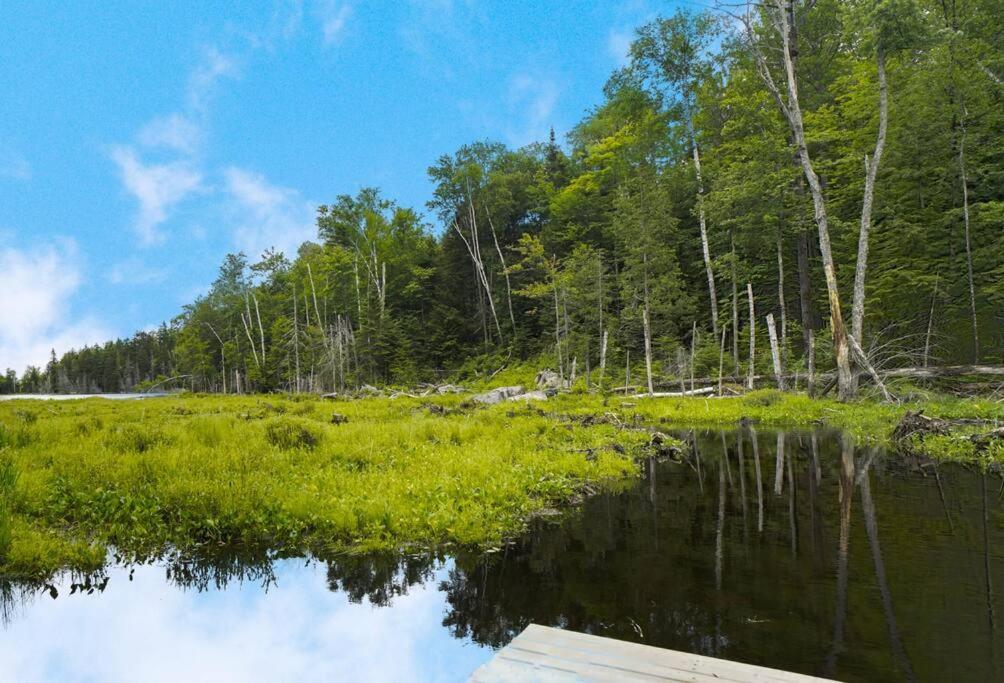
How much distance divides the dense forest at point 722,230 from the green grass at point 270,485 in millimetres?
14718

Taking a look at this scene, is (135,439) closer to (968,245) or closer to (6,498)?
(6,498)

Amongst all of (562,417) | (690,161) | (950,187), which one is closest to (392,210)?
(690,161)

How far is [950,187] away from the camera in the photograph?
19172 millimetres

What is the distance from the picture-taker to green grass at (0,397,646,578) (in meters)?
6.64

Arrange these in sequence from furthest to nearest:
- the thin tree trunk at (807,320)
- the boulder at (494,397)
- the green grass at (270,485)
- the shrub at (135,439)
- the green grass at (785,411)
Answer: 1. the boulder at (494,397)
2. the thin tree trunk at (807,320)
3. the green grass at (785,411)
4. the shrub at (135,439)
5. the green grass at (270,485)

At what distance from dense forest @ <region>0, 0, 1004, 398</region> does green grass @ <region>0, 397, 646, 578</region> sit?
48.3 ft

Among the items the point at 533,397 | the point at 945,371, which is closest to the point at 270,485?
the point at 533,397

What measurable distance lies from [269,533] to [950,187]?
85.5ft

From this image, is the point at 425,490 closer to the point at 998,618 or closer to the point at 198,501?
the point at 198,501

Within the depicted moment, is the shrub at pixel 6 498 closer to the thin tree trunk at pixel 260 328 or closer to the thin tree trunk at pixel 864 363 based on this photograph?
the thin tree trunk at pixel 864 363

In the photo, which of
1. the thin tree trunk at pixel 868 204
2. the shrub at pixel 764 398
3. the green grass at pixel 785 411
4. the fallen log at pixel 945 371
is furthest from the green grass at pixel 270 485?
the fallen log at pixel 945 371

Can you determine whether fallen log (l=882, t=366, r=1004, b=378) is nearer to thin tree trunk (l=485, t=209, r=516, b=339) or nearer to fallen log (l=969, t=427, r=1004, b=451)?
fallen log (l=969, t=427, r=1004, b=451)

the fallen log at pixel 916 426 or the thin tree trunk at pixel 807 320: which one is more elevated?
the thin tree trunk at pixel 807 320

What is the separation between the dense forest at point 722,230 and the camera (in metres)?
18.5
